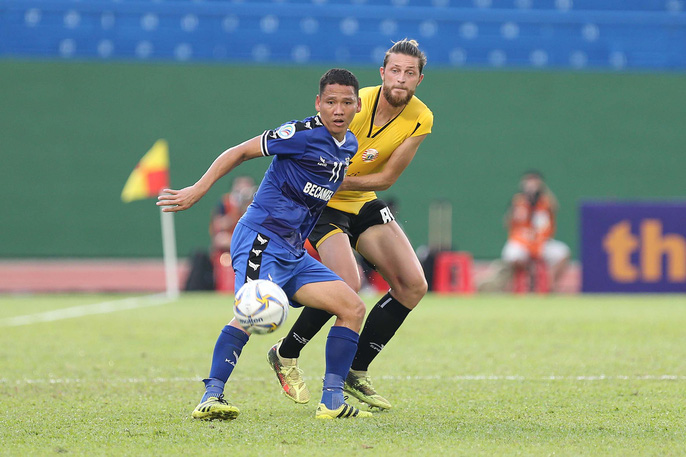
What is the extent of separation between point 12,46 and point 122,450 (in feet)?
62.1

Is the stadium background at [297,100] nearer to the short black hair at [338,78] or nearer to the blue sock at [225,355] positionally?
the short black hair at [338,78]

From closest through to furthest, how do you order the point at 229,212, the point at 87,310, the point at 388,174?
the point at 388,174
the point at 87,310
the point at 229,212

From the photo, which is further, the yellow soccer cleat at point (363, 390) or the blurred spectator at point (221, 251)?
the blurred spectator at point (221, 251)

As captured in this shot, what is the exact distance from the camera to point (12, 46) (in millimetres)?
21734

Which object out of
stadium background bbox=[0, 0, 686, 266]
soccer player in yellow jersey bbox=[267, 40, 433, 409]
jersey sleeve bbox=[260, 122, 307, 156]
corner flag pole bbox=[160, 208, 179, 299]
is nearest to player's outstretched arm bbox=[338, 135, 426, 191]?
soccer player in yellow jersey bbox=[267, 40, 433, 409]

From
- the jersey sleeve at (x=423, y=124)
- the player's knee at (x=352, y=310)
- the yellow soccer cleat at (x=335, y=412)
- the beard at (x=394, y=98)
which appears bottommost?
the yellow soccer cleat at (x=335, y=412)

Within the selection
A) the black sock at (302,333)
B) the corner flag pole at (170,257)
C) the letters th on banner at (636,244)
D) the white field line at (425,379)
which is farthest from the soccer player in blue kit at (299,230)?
the letters th on banner at (636,244)

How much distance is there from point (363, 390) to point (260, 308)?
4.11ft

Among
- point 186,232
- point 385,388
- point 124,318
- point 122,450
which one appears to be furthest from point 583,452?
point 186,232

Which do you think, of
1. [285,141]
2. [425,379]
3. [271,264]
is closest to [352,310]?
[271,264]

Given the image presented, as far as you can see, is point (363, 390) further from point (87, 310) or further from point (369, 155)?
point (87, 310)

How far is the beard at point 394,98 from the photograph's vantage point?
6.22 meters

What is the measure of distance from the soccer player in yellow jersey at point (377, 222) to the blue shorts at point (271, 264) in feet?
2.11

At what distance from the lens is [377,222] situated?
→ 629 centimetres
